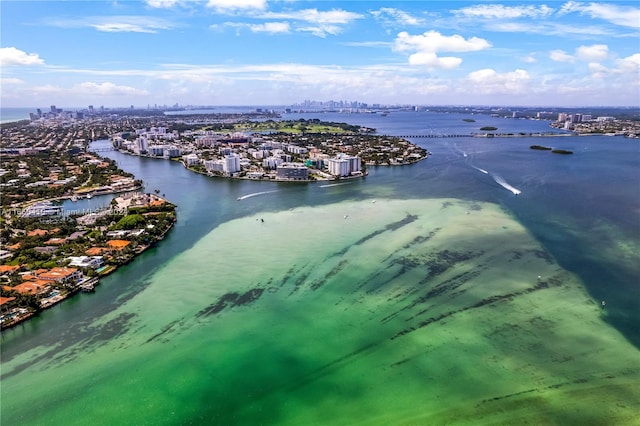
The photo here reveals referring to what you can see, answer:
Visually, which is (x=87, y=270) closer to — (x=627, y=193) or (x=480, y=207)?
(x=480, y=207)

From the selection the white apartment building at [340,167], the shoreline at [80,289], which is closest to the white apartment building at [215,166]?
the white apartment building at [340,167]


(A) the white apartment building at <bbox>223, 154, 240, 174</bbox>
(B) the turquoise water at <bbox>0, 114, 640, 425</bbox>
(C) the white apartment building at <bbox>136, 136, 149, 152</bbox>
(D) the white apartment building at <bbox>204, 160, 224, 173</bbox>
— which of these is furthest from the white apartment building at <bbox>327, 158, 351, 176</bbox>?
(C) the white apartment building at <bbox>136, 136, 149, 152</bbox>

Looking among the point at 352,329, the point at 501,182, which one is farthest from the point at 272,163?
the point at 352,329

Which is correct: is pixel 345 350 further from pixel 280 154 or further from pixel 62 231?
pixel 280 154

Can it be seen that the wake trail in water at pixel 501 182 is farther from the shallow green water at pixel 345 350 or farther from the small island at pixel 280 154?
the shallow green water at pixel 345 350

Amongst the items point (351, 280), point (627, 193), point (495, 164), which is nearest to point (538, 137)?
point (495, 164)
